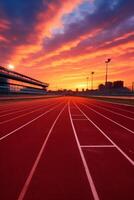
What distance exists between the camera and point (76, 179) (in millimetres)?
4855

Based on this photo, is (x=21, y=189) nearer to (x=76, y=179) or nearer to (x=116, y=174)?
(x=76, y=179)

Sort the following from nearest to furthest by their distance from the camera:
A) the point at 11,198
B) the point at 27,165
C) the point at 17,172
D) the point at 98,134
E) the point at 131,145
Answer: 1. the point at 11,198
2. the point at 17,172
3. the point at 27,165
4. the point at 131,145
5. the point at 98,134

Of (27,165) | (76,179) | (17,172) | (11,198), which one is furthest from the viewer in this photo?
(27,165)

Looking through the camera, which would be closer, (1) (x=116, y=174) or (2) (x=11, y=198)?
(2) (x=11, y=198)

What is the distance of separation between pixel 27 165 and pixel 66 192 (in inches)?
73.7

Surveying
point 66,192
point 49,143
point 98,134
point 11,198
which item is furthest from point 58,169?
point 98,134

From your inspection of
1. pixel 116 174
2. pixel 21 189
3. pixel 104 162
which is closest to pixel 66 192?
pixel 21 189

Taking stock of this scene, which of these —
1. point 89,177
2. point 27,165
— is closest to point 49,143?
point 27,165

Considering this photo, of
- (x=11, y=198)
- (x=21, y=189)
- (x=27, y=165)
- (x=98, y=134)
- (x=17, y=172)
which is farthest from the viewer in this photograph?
(x=98, y=134)

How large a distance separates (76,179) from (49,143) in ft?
11.3

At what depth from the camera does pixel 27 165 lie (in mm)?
5777

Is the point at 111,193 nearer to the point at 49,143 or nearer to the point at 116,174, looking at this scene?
the point at 116,174

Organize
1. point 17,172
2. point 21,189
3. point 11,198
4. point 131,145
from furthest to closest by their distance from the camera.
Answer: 1. point 131,145
2. point 17,172
3. point 21,189
4. point 11,198

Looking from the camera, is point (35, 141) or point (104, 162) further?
point (35, 141)
